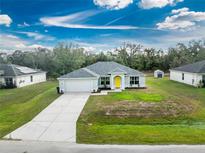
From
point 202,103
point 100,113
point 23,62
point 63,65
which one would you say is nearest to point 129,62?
point 63,65

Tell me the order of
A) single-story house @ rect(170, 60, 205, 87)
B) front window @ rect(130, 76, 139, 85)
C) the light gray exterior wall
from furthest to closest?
single-story house @ rect(170, 60, 205, 87) → front window @ rect(130, 76, 139, 85) → the light gray exterior wall

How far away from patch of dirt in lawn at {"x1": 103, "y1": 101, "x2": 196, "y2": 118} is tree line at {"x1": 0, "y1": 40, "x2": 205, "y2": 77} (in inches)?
919

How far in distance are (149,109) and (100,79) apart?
432 inches

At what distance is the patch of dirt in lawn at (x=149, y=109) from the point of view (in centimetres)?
1180

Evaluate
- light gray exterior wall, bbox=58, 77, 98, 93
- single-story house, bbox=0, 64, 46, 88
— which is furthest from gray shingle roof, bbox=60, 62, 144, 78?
single-story house, bbox=0, 64, 46, 88

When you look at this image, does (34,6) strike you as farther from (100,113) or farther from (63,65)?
(63,65)

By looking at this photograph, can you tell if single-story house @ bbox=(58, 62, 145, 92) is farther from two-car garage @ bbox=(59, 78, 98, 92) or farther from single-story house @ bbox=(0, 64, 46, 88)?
single-story house @ bbox=(0, 64, 46, 88)

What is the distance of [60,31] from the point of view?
1559cm

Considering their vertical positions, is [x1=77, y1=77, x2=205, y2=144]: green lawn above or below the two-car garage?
below

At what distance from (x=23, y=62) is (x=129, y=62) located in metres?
20.9

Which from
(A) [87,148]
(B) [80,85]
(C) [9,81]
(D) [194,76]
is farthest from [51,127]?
(C) [9,81]

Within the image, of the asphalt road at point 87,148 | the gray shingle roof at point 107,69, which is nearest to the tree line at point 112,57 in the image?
the gray shingle roof at point 107,69

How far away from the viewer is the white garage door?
840 inches

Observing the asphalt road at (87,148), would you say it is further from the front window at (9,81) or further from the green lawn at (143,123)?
the front window at (9,81)
